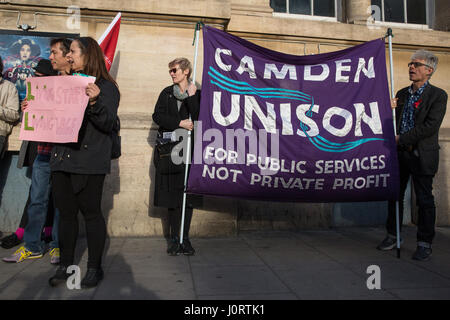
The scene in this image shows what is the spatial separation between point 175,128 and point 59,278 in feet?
5.86

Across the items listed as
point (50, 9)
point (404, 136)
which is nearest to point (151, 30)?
point (50, 9)

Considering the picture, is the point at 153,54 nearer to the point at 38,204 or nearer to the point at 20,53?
the point at 20,53

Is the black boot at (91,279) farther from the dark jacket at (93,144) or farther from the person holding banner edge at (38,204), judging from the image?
the person holding banner edge at (38,204)

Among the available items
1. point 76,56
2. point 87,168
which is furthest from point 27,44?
point 87,168

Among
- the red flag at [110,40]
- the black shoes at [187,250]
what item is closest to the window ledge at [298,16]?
the red flag at [110,40]

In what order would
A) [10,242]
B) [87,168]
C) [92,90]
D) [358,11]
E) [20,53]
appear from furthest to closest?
[358,11], [20,53], [10,242], [87,168], [92,90]

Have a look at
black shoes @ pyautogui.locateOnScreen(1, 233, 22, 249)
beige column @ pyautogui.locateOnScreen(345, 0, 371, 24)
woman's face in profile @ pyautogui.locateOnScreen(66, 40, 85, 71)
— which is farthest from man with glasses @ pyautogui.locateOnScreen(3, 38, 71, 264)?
beige column @ pyautogui.locateOnScreen(345, 0, 371, 24)

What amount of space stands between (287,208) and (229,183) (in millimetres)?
1842

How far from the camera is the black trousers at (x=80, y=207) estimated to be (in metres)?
2.74

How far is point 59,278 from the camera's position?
2697mm

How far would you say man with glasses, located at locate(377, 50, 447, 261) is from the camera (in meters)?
3.60

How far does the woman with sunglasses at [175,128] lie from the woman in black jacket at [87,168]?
971 mm

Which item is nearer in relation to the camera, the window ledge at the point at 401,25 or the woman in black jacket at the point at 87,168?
the woman in black jacket at the point at 87,168

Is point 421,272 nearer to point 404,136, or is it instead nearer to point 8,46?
point 404,136
